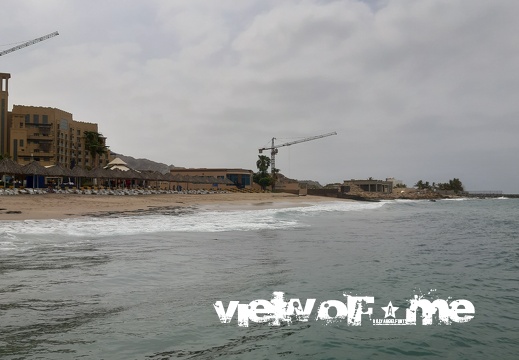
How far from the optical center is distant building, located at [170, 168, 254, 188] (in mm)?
104250

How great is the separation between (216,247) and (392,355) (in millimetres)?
9912

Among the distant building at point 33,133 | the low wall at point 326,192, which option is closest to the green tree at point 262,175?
the low wall at point 326,192

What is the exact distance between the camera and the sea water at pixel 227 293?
538 cm

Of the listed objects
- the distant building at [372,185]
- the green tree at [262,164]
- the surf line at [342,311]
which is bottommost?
the surf line at [342,311]

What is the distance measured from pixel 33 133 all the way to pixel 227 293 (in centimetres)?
10113

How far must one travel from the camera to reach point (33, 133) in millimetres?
93688

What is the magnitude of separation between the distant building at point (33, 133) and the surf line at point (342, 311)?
92188mm

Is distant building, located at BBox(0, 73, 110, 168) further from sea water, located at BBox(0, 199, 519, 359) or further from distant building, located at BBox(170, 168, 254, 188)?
sea water, located at BBox(0, 199, 519, 359)

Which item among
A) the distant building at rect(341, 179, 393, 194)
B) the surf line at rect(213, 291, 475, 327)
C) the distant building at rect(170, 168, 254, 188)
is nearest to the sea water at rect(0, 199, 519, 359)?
the surf line at rect(213, 291, 475, 327)

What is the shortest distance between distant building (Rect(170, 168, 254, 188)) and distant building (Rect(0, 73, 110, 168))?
2844 cm

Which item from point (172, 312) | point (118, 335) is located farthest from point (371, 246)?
point (118, 335)

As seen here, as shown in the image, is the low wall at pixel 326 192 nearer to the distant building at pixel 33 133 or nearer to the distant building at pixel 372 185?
the distant building at pixel 372 185

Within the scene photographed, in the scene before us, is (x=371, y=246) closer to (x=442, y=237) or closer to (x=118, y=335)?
(x=442, y=237)

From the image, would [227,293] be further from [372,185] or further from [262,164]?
[372,185]
